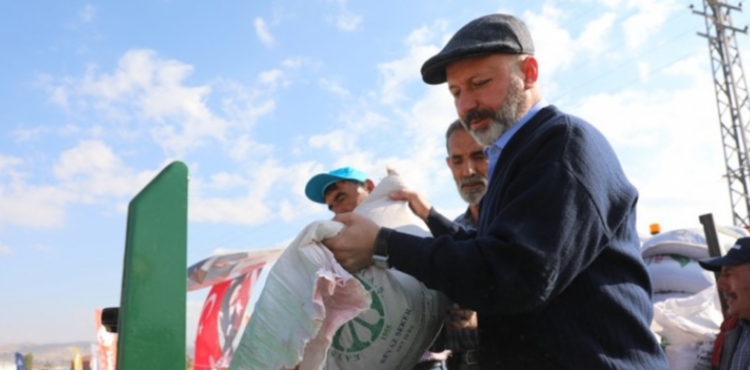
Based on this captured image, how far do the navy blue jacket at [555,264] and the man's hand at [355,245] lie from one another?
59mm

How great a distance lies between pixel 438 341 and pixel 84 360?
1841 cm

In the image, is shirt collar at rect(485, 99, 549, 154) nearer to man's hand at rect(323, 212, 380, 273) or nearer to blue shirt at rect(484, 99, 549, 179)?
blue shirt at rect(484, 99, 549, 179)

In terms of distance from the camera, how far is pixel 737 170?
586 inches

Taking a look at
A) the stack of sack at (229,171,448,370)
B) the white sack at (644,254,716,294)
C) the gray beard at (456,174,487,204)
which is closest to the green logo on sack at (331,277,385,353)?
the stack of sack at (229,171,448,370)

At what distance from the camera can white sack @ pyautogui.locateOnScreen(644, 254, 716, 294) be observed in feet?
16.2

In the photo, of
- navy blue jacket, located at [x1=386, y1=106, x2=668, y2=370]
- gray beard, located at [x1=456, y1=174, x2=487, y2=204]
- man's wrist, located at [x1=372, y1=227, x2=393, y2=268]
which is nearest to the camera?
navy blue jacket, located at [x1=386, y1=106, x2=668, y2=370]

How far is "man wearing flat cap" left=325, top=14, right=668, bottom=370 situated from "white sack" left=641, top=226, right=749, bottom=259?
3440 mm

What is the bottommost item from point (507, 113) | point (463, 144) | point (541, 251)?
point (541, 251)

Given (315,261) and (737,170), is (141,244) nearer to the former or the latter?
(315,261)

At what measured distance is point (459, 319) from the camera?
1.97 m

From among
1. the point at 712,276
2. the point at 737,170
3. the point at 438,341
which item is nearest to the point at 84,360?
the point at 737,170

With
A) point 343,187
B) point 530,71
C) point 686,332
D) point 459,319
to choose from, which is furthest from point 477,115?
point 686,332

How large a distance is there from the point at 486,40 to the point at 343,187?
6.18 feet

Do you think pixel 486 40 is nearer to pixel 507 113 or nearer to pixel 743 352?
pixel 507 113
